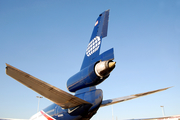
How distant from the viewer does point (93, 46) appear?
793cm

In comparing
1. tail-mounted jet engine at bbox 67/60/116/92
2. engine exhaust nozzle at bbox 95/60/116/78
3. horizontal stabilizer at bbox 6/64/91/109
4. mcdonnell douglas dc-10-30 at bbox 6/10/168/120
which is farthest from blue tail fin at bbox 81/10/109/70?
horizontal stabilizer at bbox 6/64/91/109

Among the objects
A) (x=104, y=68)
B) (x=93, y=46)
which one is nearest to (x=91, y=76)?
(x=104, y=68)

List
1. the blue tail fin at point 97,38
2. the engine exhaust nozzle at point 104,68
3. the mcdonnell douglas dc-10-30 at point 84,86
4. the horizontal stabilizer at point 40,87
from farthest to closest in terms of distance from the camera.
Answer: the blue tail fin at point 97,38 → the engine exhaust nozzle at point 104,68 → the mcdonnell douglas dc-10-30 at point 84,86 → the horizontal stabilizer at point 40,87

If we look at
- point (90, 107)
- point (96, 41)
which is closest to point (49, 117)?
point (90, 107)

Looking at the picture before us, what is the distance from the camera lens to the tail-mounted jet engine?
18.5 ft

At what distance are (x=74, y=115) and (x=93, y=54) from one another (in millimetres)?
3175

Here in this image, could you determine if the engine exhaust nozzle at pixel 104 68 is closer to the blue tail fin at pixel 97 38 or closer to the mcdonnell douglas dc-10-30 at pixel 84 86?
the mcdonnell douglas dc-10-30 at pixel 84 86

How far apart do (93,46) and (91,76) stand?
2.28 metres

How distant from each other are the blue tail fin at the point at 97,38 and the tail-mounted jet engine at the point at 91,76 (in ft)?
3.88

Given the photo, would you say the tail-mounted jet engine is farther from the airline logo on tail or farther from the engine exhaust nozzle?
the airline logo on tail

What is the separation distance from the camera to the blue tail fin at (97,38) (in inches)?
302

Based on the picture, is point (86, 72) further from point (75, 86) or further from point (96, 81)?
point (75, 86)

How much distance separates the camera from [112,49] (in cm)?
617

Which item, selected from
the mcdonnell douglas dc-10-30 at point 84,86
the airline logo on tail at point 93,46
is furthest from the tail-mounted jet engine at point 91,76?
the airline logo on tail at point 93,46
